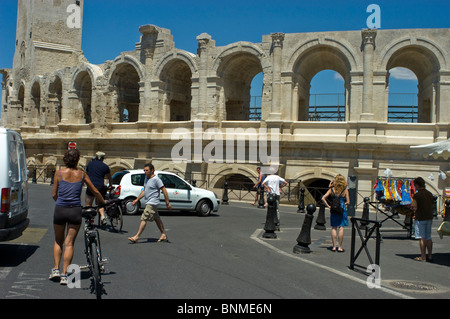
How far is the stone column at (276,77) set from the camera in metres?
22.8

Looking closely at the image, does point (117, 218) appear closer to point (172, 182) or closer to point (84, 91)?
Answer: point (172, 182)

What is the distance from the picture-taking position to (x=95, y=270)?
602 cm

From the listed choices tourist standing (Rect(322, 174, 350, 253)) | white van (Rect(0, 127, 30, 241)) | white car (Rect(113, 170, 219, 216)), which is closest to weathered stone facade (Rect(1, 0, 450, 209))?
white car (Rect(113, 170, 219, 216))

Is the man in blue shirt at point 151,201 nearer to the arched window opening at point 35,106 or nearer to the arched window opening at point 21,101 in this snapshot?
the arched window opening at point 35,106

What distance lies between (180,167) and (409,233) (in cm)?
1496

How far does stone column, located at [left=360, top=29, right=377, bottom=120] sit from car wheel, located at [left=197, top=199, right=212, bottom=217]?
936 cm

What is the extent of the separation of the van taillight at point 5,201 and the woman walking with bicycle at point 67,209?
1.32 m

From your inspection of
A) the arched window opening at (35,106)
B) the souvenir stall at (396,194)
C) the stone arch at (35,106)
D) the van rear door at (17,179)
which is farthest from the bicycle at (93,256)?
the arched window opening at (35,106)

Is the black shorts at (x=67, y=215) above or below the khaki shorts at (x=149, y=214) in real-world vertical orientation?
above

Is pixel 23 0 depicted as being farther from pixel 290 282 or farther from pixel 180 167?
pixel 290 282

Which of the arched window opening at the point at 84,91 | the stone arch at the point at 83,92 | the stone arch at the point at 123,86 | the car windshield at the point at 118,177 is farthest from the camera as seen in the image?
the arched window opening at the point at 84,91

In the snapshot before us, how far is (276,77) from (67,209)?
1768cm

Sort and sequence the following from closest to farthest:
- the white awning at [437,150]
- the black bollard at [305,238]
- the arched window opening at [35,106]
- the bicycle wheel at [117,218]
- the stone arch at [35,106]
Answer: the black bollard at [305,238]
the white awning at [437,150]
the bicycle wheel at [117,218]
the stone arch at [35,106]
the arched window opening at [35,106]

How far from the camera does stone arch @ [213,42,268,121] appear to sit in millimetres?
23875
